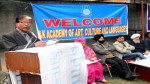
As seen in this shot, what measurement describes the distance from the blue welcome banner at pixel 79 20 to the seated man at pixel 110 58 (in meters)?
0.61

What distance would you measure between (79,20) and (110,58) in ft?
4.71

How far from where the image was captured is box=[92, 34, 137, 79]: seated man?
680cm

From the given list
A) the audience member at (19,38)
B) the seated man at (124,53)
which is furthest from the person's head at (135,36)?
the audience member at (19,38)

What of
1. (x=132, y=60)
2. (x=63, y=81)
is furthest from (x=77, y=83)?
(x=132, y=60)

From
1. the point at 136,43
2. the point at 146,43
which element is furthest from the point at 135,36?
the point at 146,43

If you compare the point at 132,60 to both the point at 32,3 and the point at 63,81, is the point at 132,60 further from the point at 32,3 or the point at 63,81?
the point at 63,81

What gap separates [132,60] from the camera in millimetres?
7477

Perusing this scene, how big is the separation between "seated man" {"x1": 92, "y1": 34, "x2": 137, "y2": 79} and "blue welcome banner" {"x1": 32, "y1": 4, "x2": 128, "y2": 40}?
606 mm

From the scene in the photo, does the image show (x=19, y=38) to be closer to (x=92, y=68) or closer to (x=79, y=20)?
(x=92, y=68)

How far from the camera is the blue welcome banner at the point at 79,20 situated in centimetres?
681

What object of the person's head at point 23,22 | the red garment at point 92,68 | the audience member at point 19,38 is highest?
the person's head at point 23,22

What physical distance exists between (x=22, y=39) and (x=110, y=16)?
4.86m

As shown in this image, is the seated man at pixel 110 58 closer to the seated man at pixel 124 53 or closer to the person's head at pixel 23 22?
the seated man at pixel 124 53

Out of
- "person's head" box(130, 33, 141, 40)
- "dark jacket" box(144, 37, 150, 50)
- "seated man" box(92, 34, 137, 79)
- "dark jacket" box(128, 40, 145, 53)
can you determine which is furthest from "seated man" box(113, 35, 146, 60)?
"dark jacket" box(144, 37, 150, 50)
